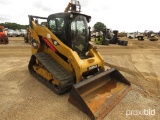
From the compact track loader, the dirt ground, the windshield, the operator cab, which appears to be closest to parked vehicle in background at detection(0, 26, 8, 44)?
the compact track loader

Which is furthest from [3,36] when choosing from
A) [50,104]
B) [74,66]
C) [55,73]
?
[50,104]

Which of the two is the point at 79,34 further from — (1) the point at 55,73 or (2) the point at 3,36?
(2) the point at 3,36

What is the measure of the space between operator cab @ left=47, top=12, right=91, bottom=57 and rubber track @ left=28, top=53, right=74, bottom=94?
83cm

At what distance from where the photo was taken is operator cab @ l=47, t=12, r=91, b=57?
5.79 meters

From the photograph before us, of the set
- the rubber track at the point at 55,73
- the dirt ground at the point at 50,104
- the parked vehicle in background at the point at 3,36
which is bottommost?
the dirt ground at the point at 50,104

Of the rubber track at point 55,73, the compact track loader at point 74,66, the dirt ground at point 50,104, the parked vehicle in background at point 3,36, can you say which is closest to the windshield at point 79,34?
the compact track loader at point 74,66

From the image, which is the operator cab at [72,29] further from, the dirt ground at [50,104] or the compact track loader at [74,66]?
the dirt ground at [50,104]

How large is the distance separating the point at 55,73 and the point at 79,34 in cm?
163

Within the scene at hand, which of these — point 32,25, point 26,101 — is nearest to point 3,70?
point 32,25

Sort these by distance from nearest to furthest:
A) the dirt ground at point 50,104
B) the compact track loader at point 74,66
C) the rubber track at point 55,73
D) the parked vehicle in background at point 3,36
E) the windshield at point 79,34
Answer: the dirt ground at point 50,104 < the compact track loader at point 74,66 < the rubber track at point 55,73 < the windshield at point 79,34 < the parked vehicle in background at point 3,36

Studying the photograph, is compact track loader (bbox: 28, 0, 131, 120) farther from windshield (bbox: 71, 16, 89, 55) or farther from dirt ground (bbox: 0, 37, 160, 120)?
dirt ground (bbox: 0, 37, 160, 120)

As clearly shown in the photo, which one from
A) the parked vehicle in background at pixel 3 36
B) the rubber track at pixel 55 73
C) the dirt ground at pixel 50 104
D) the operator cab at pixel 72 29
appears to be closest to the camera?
the dirt ground at pixel 50 104

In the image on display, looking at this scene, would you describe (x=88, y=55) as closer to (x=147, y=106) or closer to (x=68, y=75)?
(x=68, y=75)

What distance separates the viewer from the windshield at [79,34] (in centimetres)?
589
